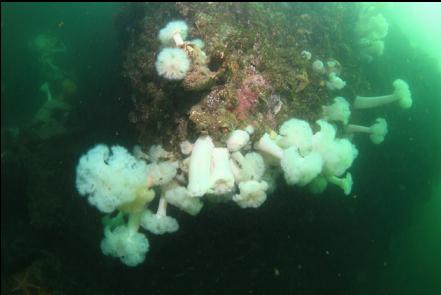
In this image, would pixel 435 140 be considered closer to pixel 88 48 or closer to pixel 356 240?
pixel 356 240

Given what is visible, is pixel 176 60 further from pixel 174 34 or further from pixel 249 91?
pixel 249 91

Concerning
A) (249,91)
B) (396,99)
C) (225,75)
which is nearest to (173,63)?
(225,75)

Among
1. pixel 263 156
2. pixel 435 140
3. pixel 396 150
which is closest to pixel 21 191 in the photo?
pixel 263 156

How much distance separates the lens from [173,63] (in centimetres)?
416

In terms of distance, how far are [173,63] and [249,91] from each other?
3.58 feet

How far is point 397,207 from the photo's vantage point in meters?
10.8

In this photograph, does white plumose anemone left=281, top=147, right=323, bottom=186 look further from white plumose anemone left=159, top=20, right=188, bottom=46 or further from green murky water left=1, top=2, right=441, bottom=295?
white plumose anemone left=159, top=20, right=188, bottom=46

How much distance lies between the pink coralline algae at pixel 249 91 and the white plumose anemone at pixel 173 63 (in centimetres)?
80

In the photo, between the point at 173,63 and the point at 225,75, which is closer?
the point at 173,63

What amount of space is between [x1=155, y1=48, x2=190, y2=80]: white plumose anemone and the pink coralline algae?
800mm

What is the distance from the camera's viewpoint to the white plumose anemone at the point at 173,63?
13.7ft

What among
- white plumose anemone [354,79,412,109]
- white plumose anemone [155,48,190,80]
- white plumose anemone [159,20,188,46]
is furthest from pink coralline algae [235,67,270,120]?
white plumose anemone [354,79,412,109]

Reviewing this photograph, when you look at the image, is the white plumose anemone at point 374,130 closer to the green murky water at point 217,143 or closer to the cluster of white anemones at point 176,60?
the green murky water at point 217,143

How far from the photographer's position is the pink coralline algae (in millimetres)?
4473
